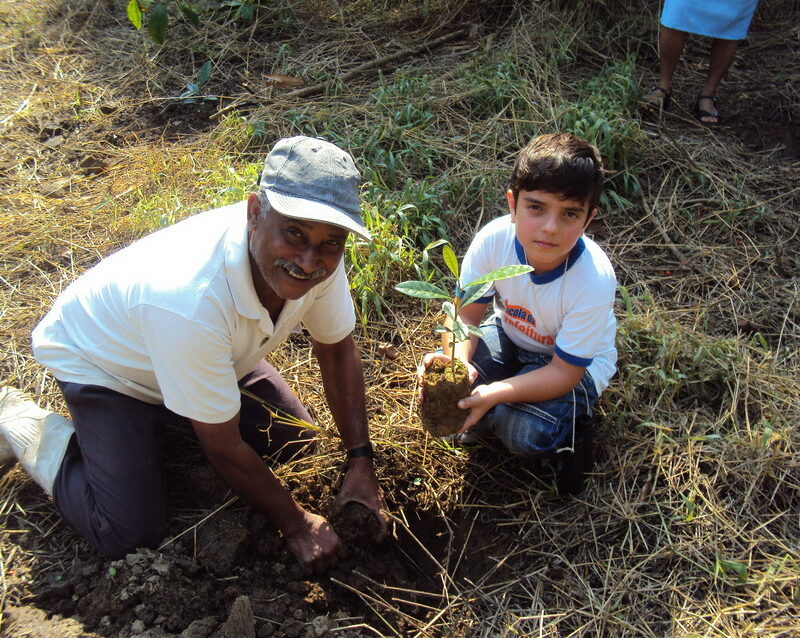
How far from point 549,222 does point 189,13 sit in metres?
3.83

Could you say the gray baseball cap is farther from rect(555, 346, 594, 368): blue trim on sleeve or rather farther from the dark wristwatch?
the dark wristwatch

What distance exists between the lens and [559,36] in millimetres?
4332

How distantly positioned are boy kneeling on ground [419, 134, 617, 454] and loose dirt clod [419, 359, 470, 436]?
36 millimetres

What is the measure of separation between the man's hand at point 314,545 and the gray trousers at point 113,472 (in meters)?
0.44

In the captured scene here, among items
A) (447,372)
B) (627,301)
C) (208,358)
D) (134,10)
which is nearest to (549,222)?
(447,372)

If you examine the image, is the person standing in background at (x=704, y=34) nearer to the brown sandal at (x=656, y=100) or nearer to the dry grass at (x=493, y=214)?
the brown sandal at (x=656, y=100)

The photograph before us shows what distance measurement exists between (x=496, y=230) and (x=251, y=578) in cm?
135

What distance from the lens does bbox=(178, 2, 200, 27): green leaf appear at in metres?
4.72

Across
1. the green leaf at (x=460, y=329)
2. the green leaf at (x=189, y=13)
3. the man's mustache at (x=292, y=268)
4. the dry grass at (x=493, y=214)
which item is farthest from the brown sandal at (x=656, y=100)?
the green leaf at (x=189, y=13)

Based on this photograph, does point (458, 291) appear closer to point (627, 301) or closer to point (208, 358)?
point (208, 358)

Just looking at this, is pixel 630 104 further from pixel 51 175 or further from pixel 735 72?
pixel 51 175

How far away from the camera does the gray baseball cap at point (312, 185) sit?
5.38 ft

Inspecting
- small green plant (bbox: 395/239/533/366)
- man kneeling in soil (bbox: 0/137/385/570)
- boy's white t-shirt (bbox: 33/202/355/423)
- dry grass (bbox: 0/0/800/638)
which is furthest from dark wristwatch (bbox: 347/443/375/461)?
small green plant (bbox: 395/239/533/366)

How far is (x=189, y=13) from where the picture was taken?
4.74m
